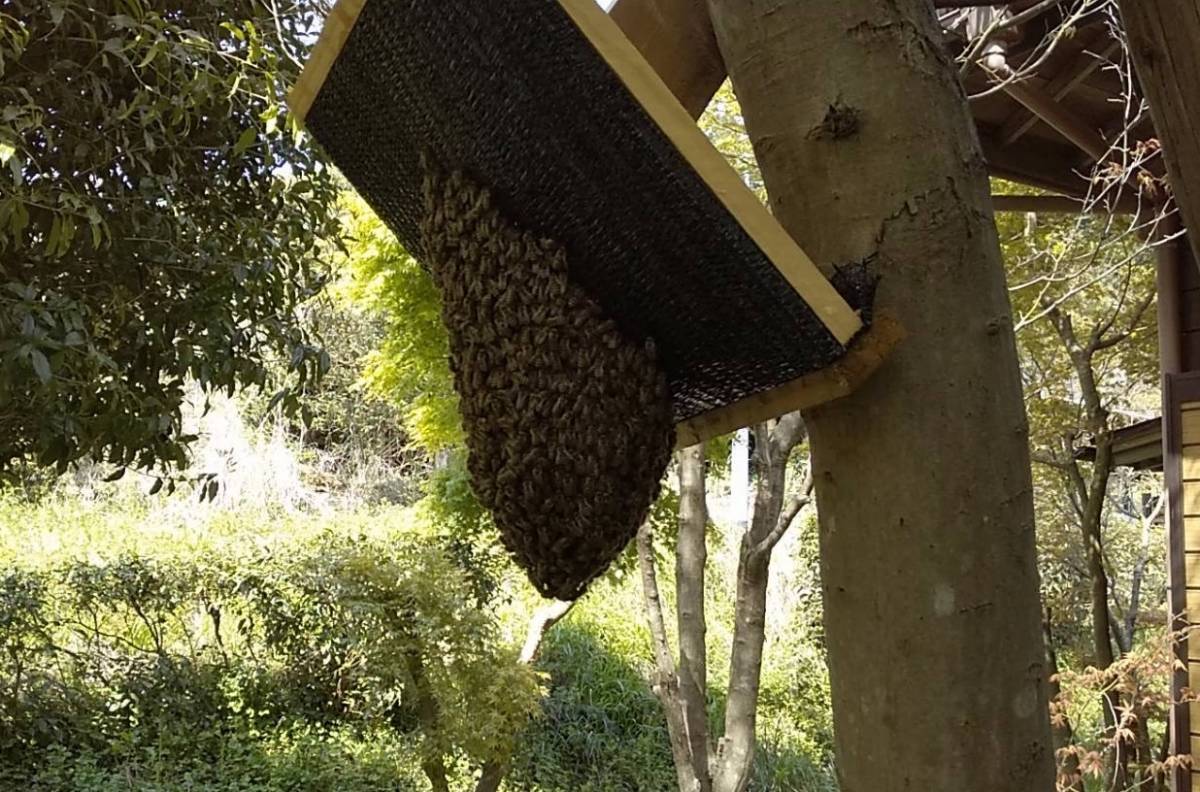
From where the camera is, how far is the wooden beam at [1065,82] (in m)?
2.59

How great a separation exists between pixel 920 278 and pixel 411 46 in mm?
347

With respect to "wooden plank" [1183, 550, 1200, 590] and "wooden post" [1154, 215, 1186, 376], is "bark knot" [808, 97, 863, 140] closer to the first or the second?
"wooden plank" [1183, 550, 1200, 590]

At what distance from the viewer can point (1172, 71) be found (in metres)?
0.66

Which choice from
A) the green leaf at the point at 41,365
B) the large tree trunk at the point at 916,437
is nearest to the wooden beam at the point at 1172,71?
the large tree trunk at the point at 916,437

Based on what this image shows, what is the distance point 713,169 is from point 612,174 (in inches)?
2.6

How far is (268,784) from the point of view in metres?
4.45

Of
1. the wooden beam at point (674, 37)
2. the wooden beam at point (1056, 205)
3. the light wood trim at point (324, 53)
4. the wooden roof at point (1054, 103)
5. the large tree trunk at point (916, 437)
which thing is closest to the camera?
the large tree trunk at point (916, 437)

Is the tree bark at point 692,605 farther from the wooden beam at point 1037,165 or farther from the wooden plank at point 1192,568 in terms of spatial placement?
the wooden plank at point 1192,568

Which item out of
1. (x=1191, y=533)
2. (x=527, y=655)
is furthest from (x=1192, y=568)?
(x=527, y=655)

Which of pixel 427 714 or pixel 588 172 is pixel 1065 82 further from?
pixel 427 714

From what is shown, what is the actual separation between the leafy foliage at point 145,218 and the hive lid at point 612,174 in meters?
1.13

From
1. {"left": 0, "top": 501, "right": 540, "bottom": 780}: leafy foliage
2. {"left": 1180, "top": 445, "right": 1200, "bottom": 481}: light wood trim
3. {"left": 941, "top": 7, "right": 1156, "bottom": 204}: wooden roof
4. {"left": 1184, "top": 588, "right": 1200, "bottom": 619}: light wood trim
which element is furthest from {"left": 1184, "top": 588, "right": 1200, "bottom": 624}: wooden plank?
{"left": 0, "top": 501, "right": 540, "bottom": 780}: leafy foliage

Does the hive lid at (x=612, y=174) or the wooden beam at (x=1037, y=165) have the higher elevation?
the wooden beam at (x=1037, y=165)

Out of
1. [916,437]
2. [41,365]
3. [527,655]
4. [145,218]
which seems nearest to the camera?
[916,437]
